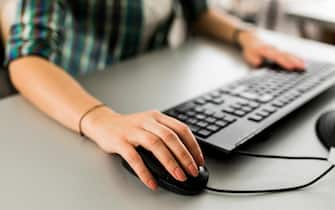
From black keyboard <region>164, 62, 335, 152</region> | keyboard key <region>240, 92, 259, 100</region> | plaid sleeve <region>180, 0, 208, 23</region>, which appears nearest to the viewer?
black keyboard <region>164, 62, 335, 152</region>

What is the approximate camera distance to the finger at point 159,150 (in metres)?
0.52

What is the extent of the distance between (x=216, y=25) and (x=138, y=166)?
26.4 inches

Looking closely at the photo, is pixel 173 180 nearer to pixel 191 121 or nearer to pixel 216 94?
pixel 191 121

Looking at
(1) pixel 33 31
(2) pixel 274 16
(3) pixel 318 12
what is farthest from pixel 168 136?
(2) pixel 274 16

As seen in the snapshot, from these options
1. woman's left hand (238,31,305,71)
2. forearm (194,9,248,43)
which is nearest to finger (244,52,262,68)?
woman's left hand (238,31,305,71)

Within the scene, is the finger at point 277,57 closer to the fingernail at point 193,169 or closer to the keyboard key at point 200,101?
the keyboard key at point 200,101

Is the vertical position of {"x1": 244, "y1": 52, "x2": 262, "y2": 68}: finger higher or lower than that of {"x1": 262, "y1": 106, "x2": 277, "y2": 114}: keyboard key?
lower

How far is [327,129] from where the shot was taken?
0.67 meters

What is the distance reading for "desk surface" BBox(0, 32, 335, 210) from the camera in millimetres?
520

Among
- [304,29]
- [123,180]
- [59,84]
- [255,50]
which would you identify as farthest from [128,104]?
[304,29]

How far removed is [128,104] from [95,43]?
0.98 feet

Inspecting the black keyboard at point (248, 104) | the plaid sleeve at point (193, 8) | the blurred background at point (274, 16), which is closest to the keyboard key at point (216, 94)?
the black keyboard at point (248, 104)

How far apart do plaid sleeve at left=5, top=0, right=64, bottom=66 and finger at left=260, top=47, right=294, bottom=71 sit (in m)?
0.44

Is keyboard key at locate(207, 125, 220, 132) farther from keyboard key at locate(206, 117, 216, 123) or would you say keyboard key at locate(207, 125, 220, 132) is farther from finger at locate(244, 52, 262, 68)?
finger at locate(244, 52, 262, 68)
